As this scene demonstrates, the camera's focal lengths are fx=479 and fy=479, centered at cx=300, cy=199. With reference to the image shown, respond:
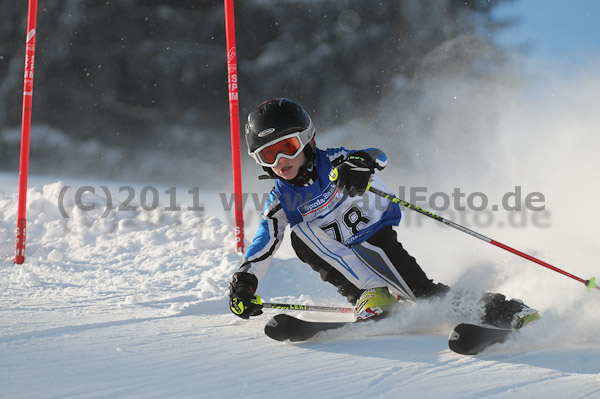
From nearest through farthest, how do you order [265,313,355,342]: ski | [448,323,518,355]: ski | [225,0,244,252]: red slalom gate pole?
[448,323,518,355]: ski → [265,313,355,342]: ski → [225,0,244,252]: red slalom gate pole

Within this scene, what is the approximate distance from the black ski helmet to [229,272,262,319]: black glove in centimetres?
62

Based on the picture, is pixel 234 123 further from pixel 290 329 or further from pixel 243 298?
pixel 290 329

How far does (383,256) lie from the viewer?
106 inches

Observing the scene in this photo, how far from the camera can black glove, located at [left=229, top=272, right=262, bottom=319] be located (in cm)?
236

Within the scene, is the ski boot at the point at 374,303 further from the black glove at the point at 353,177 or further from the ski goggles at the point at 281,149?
the ski goggles at the point at 281,149

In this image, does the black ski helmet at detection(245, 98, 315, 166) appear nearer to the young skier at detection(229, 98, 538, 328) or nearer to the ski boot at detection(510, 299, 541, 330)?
the young skier at detection(229, 98, 538, 328)

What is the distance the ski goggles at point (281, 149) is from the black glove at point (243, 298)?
601 mm

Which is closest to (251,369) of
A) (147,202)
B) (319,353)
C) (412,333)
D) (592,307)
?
(319,353)

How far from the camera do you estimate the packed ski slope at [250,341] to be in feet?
5.29

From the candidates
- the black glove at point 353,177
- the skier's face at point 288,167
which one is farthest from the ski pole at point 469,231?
the skier's face at point 288,167

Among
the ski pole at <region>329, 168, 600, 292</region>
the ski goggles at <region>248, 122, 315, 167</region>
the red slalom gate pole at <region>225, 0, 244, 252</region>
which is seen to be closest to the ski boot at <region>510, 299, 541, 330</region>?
the ski pole at <region>329, 168, 600, 292</region>

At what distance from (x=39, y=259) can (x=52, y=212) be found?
1288 mm

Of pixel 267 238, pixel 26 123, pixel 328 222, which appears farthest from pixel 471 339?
pixel 26 123

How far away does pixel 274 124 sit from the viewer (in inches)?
95.7
